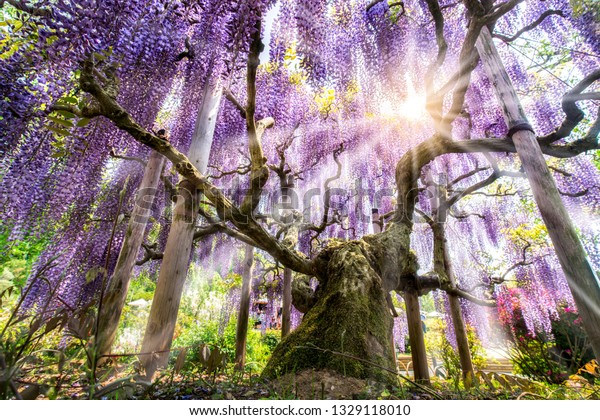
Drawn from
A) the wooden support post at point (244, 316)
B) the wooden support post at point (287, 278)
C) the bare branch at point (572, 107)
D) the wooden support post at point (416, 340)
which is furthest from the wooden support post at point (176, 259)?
the bare branch at point (572, 107)

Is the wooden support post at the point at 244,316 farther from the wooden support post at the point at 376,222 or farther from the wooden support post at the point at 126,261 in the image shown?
the wooden support post at the point at 376,222

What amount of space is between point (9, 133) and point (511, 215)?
7696mm

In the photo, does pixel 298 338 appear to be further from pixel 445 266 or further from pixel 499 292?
pixel 499 292

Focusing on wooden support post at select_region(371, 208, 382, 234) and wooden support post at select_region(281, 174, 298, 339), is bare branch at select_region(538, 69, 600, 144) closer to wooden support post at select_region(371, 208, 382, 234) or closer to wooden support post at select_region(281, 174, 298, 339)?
wooden support post at select_region(371, 208, 382, 234)

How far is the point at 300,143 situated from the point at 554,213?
13.3 ft

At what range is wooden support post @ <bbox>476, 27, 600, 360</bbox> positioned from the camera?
1614 millimetres

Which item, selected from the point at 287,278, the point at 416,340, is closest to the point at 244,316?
the point at 287,278

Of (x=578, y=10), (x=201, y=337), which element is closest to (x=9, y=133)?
(x=578, y=10)

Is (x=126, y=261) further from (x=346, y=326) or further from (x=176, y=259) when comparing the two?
(x=346, y=326)

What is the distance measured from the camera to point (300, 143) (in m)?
5.23

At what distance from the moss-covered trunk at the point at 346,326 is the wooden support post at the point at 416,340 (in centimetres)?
108

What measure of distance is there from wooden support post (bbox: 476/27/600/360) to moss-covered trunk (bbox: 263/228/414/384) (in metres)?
1.16

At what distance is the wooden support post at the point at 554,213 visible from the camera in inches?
63.6

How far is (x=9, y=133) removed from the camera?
1979 mm
